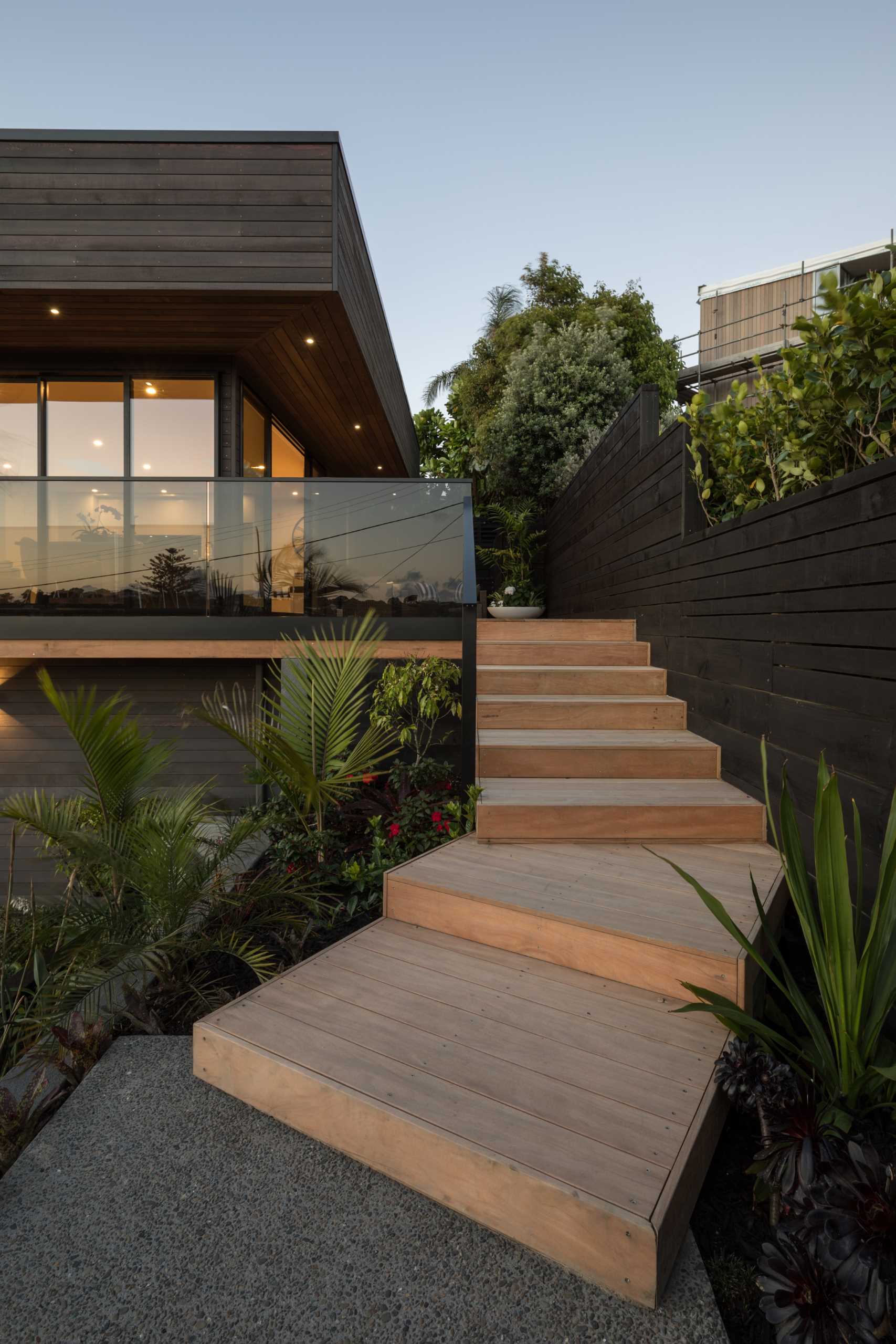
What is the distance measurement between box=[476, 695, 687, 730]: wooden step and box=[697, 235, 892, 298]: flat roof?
10.5m

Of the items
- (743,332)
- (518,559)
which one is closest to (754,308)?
(743,332)

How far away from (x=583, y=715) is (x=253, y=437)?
519 centimetres

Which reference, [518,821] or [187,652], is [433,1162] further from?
[187,652]

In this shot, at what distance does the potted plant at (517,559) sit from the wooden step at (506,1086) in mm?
6604

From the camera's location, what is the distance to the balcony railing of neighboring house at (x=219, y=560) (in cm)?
479

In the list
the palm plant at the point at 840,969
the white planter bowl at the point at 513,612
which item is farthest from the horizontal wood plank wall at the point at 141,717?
the palm plant at the point at 840,969

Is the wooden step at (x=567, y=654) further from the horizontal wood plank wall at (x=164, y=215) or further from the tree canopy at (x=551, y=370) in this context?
the tree canopy at (x=551, y=370)

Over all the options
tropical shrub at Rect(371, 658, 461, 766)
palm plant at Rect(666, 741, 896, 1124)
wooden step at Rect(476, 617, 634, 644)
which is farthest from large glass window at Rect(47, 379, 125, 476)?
palm plant at Rect(666, 741, 896, 1124)

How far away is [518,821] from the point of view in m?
2.68

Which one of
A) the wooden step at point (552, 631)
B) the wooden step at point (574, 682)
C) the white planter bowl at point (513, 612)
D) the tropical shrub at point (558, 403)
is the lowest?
the wooden step at point (574, 682)

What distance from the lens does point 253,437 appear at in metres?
7.04

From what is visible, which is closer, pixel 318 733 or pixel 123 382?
pixel 318 733

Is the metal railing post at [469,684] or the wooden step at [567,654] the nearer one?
the metal railing post at [469,684]

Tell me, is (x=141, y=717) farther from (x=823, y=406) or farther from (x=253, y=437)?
(x=823, y=406)
